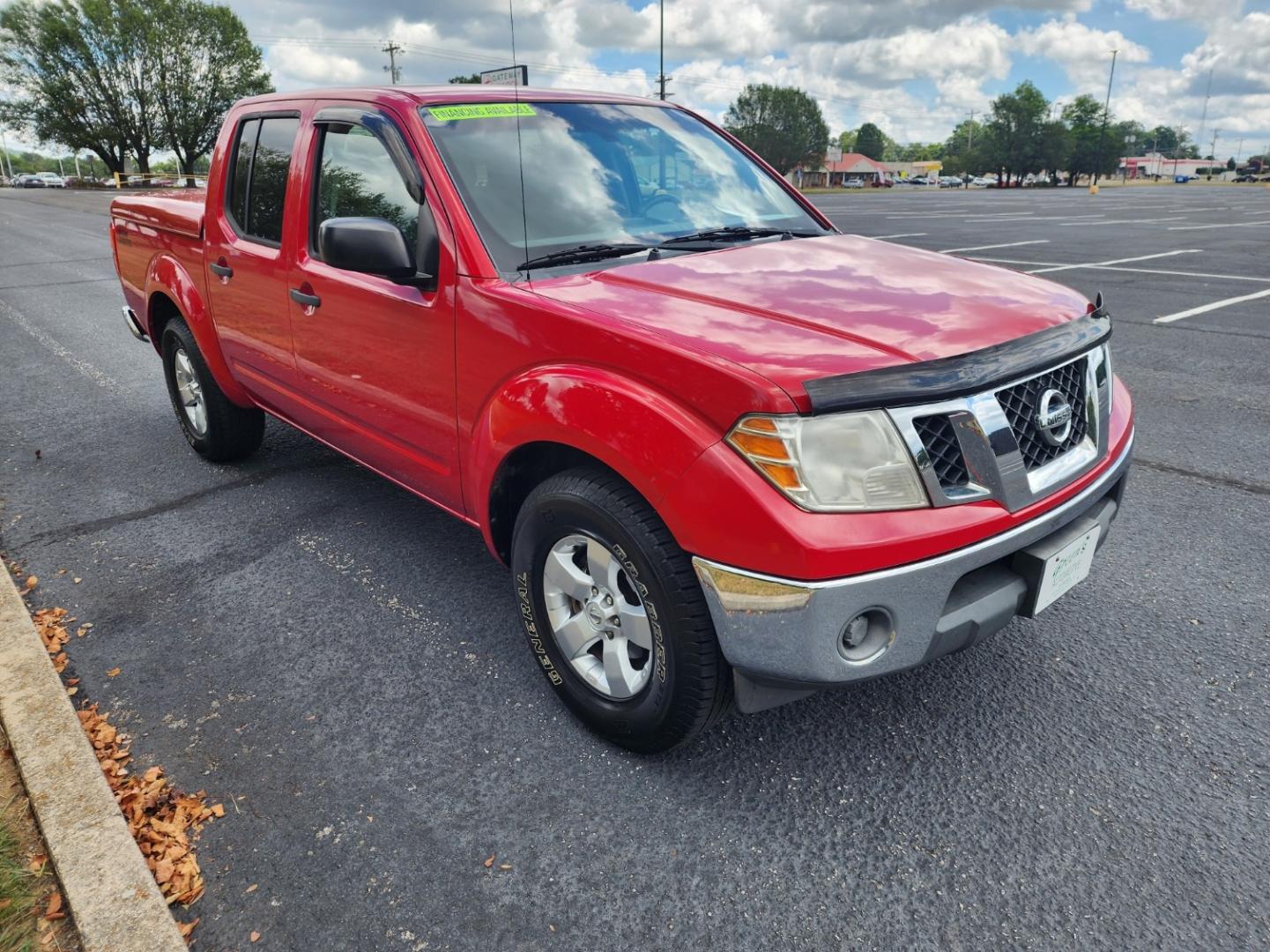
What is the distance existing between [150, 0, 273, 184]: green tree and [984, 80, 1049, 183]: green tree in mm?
80065

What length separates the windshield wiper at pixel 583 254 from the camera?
270cm

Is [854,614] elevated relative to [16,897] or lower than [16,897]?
elevated

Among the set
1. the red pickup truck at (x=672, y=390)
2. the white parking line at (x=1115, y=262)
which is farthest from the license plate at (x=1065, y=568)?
the white parking line at (x=1115, y=262)

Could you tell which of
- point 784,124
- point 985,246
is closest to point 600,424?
point 985,246

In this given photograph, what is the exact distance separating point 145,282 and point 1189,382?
675 cm

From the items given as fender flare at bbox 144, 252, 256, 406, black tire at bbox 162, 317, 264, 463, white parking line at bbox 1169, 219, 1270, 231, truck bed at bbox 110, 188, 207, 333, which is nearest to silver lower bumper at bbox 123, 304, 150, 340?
→ truck bed at bbox 110, 188, 207, 333

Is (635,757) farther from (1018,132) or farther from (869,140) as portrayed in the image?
(869,140)

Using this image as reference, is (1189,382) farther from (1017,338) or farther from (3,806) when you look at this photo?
(3,806)

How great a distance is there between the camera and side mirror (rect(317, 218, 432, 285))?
8.48ft

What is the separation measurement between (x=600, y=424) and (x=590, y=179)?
1.23 metres

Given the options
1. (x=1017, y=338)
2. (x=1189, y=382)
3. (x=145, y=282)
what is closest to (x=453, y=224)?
(x=1017, y=338)

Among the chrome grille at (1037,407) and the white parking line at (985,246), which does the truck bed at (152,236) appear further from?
the white parking line at (985,246)

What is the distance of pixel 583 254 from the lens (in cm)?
277

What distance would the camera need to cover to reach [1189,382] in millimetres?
6211
